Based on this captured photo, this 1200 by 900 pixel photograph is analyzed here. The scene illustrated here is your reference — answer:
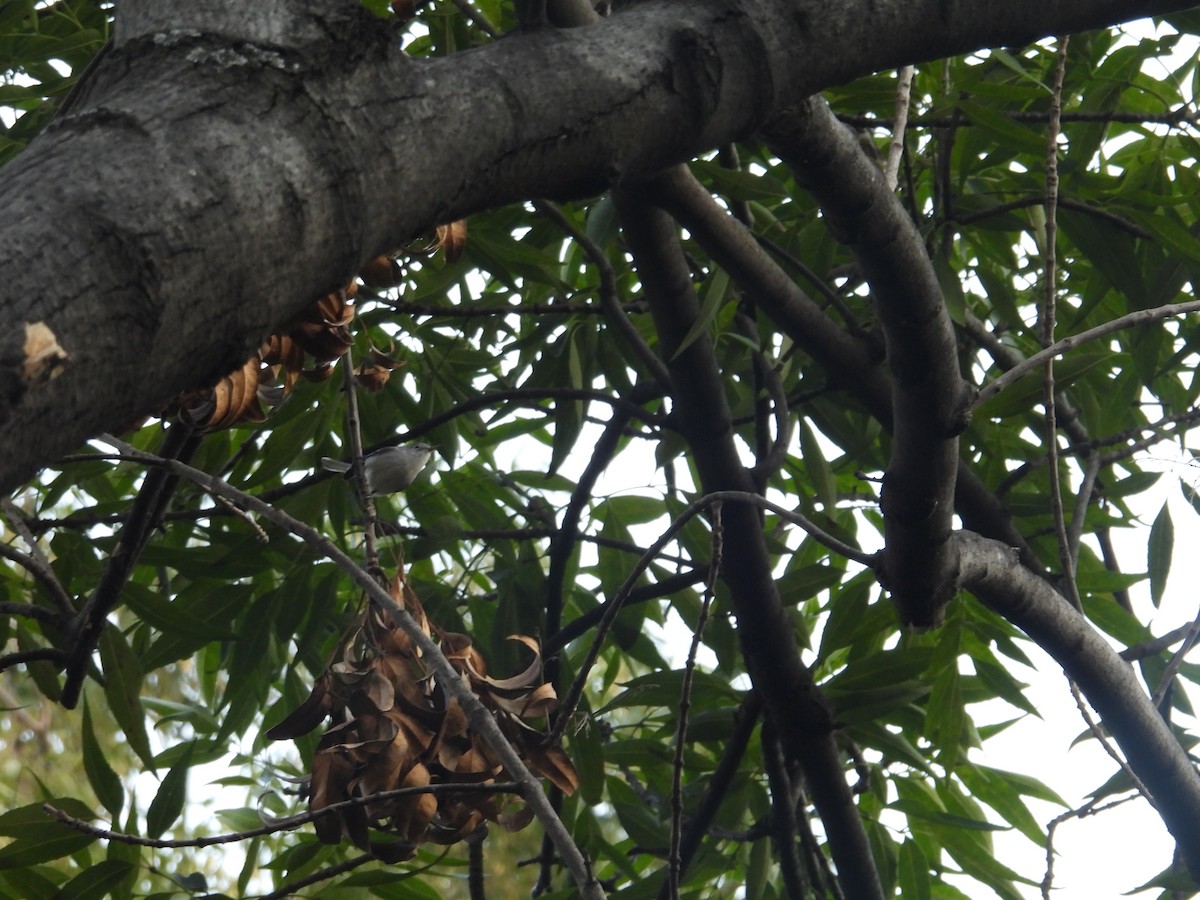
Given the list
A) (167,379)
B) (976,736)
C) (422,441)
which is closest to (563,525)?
(422,441)

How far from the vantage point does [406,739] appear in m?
0.86

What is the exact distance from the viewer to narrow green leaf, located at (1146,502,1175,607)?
1.45 meters

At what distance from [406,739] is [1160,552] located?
102 cm

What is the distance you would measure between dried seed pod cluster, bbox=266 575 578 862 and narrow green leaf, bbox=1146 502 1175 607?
90 centimetres

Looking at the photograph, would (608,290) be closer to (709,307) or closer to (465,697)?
(709,307)

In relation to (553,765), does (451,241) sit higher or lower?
higher

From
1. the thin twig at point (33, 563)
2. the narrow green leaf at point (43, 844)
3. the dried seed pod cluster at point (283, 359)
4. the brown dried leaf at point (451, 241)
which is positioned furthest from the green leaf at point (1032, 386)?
the narrow green leaf at point (43, 844)

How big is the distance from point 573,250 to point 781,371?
46 centimetres

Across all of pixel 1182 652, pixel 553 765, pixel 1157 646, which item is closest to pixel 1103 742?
pixel 1182 652

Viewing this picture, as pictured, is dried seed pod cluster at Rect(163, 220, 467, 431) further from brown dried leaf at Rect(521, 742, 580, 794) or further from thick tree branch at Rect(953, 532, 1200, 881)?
thick tree branch at Rect(953, 532, 1200, 881)

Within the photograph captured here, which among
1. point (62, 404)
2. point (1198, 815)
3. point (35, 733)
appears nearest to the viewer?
point (62, 404)

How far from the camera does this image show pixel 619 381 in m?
1.67

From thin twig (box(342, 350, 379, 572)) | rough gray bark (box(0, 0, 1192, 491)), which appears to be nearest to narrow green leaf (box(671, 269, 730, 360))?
thin twig (box(342, 350, 379, 572))

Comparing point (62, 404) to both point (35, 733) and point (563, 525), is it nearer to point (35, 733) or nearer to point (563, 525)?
point (563, 525)
